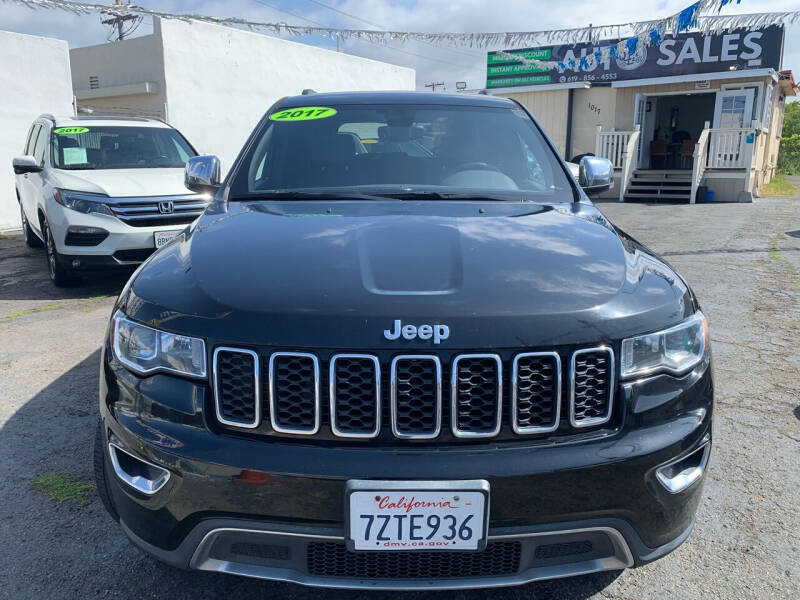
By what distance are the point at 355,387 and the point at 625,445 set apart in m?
0.72

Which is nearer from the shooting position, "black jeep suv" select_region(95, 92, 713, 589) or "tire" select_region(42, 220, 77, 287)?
"black jeep suv" select_region(95, 92, 713, 589)

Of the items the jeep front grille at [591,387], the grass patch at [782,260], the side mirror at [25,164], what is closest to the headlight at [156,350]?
the jeep front grille at [591,387]

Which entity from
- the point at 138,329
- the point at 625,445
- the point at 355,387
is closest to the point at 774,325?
the point at 625,445

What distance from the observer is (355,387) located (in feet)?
5.34

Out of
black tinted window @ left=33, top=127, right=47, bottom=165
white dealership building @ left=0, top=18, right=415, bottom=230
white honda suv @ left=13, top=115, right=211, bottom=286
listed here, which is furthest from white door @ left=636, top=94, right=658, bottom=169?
black tinted window @ left=33, top=127, right=47, bottom=165

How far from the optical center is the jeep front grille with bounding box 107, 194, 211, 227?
5.98m

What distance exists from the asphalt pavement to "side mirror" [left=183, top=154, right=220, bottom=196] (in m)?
1.34

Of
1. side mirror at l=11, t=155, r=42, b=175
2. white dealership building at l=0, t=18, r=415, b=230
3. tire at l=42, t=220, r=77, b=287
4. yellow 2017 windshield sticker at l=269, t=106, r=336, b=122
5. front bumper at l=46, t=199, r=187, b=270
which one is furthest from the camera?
white dealership building at l=0, t=18, r=415, b=230

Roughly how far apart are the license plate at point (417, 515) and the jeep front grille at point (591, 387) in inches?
12.8

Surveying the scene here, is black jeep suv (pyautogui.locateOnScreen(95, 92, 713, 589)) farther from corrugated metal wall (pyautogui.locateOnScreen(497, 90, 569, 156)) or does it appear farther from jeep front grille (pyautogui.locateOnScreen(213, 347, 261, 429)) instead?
corrugated metal wall (pyautogui.locateOnScreen(497, 90, 569, 156))

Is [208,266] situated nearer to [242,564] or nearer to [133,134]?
[242,564]

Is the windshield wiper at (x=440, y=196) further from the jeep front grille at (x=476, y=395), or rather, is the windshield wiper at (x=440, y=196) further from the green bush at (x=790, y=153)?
the green bush at (x=790, y=153)

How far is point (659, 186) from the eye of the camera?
18266mm

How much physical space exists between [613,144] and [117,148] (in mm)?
15607
